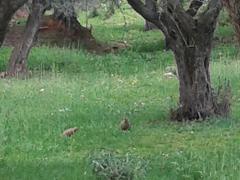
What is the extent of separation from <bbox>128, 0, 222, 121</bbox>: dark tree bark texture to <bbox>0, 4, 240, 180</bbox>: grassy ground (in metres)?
0.42

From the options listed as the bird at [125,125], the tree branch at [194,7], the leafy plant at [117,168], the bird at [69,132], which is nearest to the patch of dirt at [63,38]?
the tree branch at [194,7]

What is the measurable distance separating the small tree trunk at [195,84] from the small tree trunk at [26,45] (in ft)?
27.5

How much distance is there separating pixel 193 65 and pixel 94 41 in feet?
52.3

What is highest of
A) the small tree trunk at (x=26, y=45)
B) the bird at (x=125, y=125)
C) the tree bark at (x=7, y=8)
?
the tree bark at (x=7, y=8)

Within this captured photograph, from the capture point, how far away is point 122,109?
1225 centimetres

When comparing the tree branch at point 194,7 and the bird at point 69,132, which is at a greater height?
the tree branch at point 194,7

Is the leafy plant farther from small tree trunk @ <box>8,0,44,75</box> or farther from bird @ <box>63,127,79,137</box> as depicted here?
small tree trunk @ <box>8,0,44,75</box>

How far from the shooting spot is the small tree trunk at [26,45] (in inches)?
755

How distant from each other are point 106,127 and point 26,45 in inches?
365

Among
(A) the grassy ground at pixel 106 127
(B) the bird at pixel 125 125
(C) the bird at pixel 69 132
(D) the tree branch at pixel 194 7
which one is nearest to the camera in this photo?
(A) the grassy ground at pixel 106 127

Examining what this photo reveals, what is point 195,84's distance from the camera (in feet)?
36.9

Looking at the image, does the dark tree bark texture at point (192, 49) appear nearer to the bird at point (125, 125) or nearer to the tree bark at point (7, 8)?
the bird at point (125, 125)

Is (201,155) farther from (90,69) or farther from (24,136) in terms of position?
(90,69)

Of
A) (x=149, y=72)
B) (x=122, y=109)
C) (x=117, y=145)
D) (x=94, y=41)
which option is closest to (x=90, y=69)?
(x=149, y=72)
